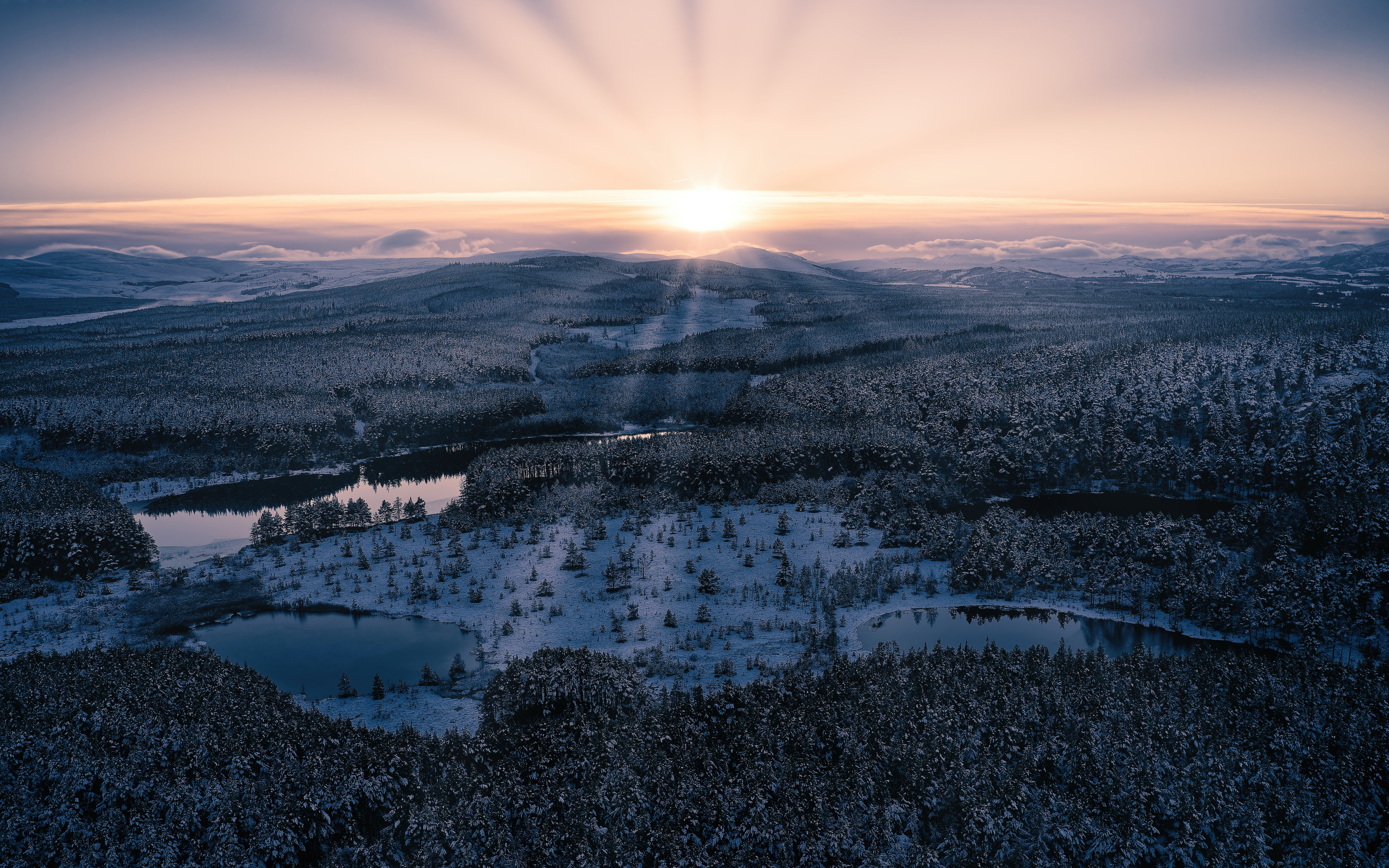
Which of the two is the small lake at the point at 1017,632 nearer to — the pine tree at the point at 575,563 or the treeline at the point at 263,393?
the pine tree at the point at 575,563

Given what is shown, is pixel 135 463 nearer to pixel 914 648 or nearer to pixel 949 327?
pixel 914 648

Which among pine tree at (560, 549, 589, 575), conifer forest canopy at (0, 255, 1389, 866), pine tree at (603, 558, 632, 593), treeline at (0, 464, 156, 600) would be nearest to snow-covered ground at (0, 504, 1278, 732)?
pine tree at (560, 549, 589, 575)

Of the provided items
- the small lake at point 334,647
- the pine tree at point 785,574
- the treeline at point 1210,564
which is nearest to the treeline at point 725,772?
the small lake at point 334,647

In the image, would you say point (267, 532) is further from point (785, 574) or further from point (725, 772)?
point (725, 772)

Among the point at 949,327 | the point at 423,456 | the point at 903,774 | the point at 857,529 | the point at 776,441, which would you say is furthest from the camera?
the point at 949,327

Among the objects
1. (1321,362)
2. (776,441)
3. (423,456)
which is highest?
(1321,362)

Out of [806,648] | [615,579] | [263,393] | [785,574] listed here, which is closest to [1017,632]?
[785,574]

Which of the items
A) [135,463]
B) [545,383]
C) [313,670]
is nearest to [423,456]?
[135,463]
